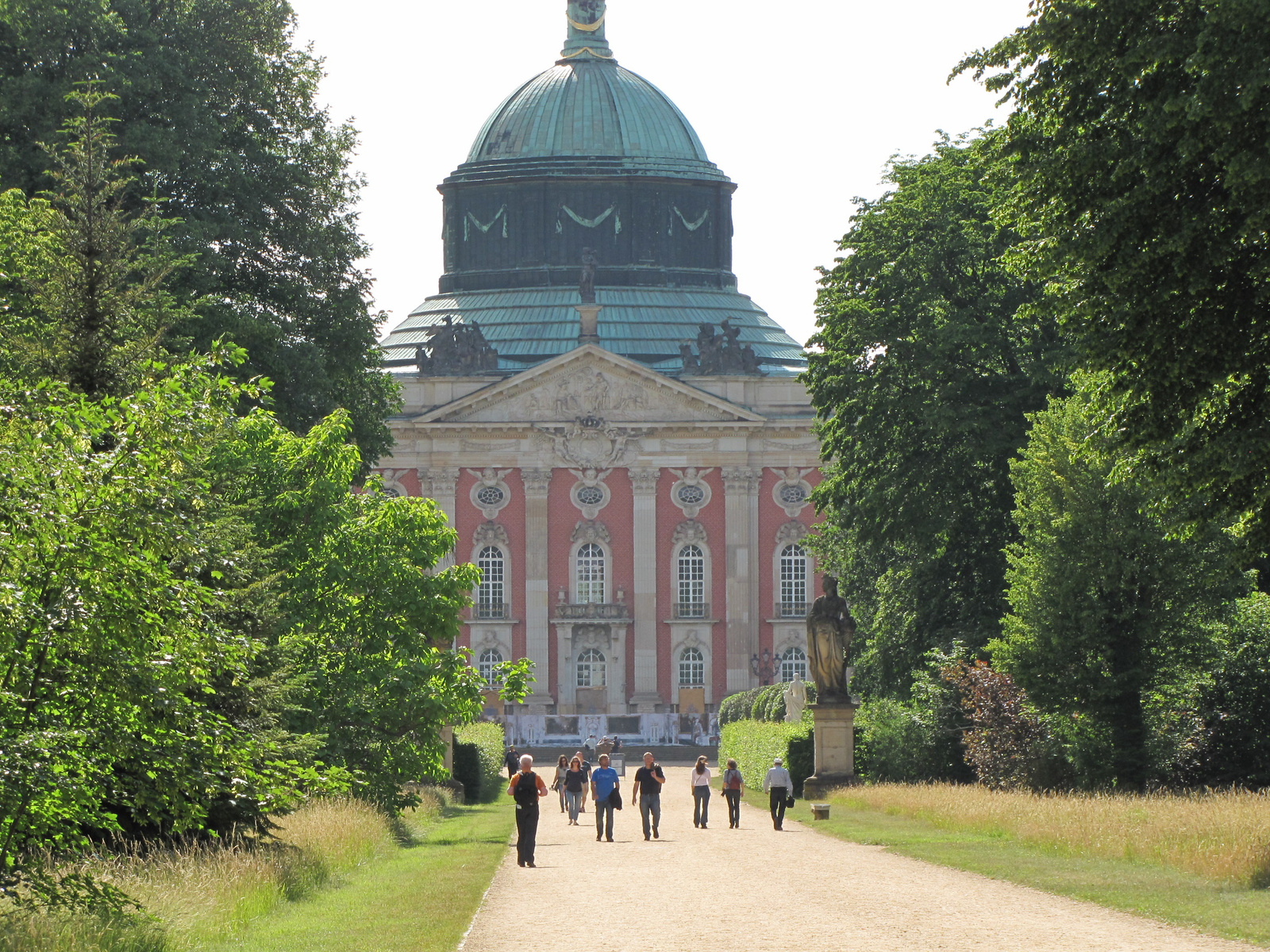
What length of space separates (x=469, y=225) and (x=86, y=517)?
8241cm

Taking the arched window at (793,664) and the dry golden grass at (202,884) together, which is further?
the arched window at (793,664)

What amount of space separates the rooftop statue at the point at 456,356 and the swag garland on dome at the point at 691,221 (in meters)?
13.0

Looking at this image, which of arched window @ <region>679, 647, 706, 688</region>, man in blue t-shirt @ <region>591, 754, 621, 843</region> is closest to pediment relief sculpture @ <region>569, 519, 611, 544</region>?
arched window @ <region>679, 647, 706, 688</region>

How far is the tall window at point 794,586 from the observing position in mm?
84625

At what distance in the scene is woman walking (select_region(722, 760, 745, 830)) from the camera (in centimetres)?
3288

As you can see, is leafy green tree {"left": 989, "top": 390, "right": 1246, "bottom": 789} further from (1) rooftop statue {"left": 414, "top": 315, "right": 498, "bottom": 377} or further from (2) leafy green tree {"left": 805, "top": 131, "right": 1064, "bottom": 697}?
(1) rooftop statue {"left": 414, "top": 315, "right": 498, "bottom": 377}

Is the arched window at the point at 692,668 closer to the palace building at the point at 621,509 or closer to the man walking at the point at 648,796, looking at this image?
the palace building at the point at 621,509

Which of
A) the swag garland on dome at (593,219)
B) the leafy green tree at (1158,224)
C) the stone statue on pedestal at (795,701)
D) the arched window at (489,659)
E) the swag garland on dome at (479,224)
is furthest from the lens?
the swag garland on dome at (479,224)

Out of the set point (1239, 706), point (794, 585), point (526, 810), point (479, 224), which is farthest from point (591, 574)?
point (526, 810)

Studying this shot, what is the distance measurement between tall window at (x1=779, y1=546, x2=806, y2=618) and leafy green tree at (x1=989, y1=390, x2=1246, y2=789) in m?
50.8

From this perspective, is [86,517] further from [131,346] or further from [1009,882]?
[1009,882]

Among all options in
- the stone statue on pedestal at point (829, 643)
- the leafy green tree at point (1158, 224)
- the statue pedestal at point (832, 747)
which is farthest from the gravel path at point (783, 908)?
the stone statue on pedestal at point (829, 643)

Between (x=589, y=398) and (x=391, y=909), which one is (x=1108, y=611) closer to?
(x=391, y=909)

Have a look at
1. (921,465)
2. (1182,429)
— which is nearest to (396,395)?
(921,465)
